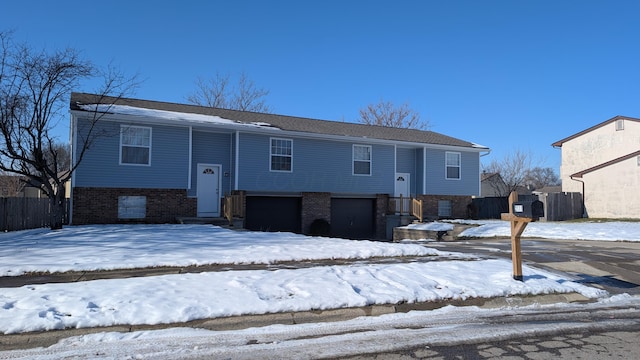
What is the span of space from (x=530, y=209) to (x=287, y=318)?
431 cm

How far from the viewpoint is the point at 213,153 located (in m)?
19.5

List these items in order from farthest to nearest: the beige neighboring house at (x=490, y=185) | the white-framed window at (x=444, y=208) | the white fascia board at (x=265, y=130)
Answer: the beige neighboring house at (x=490, y=185)
the white-framed window at (x=444, y=208)
the white fascia board at (x=265, y=130)

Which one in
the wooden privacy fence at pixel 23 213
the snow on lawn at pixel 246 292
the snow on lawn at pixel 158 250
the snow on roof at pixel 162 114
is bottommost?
the snow on lawn at pixel 246 292

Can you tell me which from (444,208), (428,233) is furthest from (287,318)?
(444,208)

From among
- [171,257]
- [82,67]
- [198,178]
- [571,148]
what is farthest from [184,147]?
[571,148]

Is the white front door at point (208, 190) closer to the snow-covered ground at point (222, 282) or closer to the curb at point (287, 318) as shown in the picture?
the snow-covered ground at point (222, 282)

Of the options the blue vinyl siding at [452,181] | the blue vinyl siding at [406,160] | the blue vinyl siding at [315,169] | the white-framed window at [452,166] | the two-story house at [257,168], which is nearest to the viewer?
the two-story house at [257,168]

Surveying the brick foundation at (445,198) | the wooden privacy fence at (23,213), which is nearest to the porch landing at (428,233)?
the brick foundation at (445,198)

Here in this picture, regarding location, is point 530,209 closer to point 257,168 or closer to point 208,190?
point 257,168

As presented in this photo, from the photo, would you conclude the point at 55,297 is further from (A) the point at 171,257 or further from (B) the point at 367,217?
(B) the point at 367,217

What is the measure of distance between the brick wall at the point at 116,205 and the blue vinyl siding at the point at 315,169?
2694 mm

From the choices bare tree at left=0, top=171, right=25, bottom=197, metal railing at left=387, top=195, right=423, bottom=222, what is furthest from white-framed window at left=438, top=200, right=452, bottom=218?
bare tree at left=0, top=171, right=25, bottom=197

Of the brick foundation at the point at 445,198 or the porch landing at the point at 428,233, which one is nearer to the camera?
the porch landing at the point at 428,233

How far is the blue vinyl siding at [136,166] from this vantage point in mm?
16922
